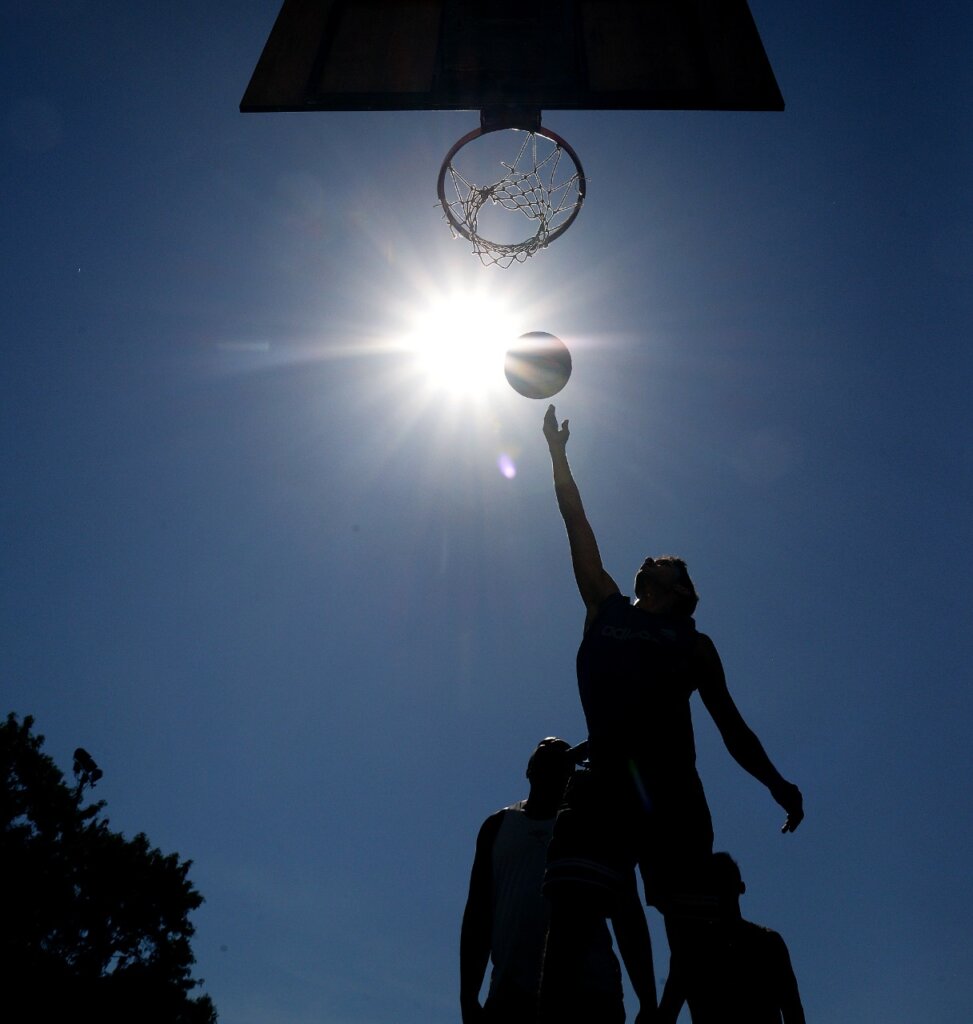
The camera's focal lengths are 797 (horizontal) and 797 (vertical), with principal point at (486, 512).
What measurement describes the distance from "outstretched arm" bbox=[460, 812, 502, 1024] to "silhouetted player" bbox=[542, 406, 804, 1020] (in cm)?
135

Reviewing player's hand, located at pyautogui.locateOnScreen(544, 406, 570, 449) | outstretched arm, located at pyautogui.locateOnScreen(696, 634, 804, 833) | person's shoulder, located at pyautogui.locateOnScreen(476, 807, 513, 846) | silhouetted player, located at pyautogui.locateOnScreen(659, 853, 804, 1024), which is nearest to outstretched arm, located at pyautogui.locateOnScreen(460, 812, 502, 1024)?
person's shoulder, located at pyautogui.locateOnScreen(476, 807, 513, 846)

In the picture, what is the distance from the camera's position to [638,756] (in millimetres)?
2762

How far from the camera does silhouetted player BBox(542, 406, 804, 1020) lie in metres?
2.58

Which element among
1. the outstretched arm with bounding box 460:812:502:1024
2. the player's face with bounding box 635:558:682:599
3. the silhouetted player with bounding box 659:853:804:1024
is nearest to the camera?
the silhouetted player with bounding box 659:853:804:1024

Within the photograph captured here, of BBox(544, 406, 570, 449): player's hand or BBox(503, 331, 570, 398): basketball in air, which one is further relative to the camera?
BBox(503, 331, 570, 398): basketball in air

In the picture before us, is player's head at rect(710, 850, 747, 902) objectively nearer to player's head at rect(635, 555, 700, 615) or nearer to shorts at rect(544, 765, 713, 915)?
shorts at rect(544, 765, 713, 915)

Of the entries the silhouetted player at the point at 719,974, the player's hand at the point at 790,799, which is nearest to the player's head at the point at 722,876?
the silhouetted player at the point at 719,974

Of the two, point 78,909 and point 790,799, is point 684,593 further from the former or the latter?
point 78,909

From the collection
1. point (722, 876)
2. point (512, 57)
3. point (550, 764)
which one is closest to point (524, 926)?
point (550, 764)

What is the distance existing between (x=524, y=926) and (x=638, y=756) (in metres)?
1.51

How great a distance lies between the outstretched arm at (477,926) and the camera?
3621mm

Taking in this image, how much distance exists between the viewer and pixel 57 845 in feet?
69.8

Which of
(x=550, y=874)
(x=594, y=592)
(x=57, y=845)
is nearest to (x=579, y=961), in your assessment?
(x=550, y=874)

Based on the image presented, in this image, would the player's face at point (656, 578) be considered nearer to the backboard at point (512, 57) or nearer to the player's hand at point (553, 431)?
the player's hand at point (553, 431)
